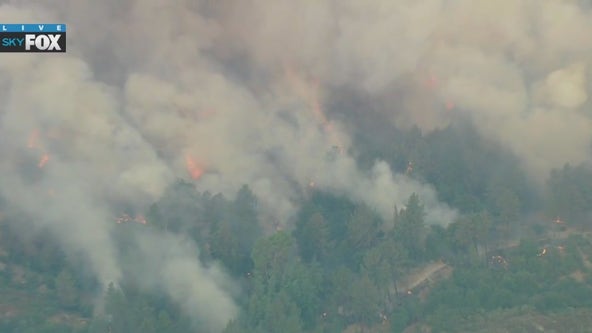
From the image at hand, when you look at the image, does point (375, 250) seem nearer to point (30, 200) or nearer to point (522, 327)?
point (522, 327)

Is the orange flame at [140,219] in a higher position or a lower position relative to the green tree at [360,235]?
higher

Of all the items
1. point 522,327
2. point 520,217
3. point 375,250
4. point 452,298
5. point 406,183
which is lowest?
point 522,327

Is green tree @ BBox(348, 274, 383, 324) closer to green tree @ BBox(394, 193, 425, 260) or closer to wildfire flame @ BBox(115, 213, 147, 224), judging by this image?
green tree @ BBox(394, 193, 425, 260)

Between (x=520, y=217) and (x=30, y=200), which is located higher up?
(x=30, y=200)

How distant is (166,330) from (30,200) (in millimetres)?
26842

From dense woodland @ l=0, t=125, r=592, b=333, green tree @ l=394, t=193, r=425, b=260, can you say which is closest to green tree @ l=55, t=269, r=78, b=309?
dense woodland @ l=0, t=125, r=592, b=333

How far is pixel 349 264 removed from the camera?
75125 millimetres

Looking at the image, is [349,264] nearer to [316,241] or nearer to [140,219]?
[316,241]

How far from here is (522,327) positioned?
198ft

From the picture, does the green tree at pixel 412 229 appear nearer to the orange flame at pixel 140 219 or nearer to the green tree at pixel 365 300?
the green tree at pixel 365 300

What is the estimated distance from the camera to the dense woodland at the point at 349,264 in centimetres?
6394

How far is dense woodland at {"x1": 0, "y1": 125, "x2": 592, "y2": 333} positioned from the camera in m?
63.9

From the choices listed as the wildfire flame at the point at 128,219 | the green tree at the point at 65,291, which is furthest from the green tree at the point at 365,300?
the green tree at the point at 65,291

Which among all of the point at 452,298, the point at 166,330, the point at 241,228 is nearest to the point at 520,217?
the point at 452,298
